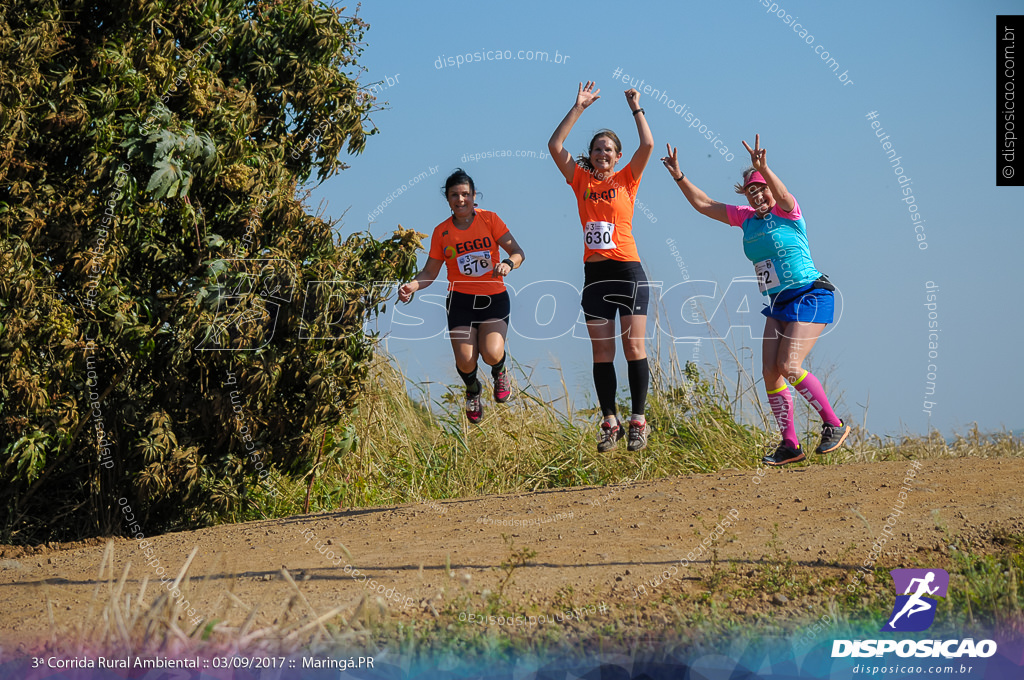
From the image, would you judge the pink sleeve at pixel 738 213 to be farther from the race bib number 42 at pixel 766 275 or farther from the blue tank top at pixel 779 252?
the race bib number 42 at pixel 766 275

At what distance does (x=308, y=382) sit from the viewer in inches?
288

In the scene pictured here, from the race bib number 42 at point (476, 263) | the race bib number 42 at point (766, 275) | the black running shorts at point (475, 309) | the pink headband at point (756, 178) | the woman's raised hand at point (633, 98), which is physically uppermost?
the woman's raised hand at point (633, 98)

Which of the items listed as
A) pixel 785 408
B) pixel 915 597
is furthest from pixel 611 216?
pixel 915 597

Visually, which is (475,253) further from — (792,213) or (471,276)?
(792,213)

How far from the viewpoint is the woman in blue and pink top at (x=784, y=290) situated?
5.89m

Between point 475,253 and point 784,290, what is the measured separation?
2353 millimetres

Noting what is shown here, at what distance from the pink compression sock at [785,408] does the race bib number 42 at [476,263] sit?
93.0 inches

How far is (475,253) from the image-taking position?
21.9 feet

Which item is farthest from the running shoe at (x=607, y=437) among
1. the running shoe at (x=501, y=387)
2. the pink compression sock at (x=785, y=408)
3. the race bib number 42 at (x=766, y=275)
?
the race bib number 42 at (x=766, y=275)

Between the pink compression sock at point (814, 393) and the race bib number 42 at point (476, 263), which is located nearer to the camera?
the pink compression sock at point (814, 393)

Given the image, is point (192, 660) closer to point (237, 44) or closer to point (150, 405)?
point (150, 405)

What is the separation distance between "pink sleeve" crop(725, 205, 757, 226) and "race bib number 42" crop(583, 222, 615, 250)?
3.01 ft

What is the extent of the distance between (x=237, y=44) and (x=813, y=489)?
19.9 ft

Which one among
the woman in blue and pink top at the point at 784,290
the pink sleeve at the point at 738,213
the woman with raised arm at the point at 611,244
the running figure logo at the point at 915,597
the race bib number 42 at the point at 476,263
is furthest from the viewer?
the race bib number 42 at the point at 476,263
